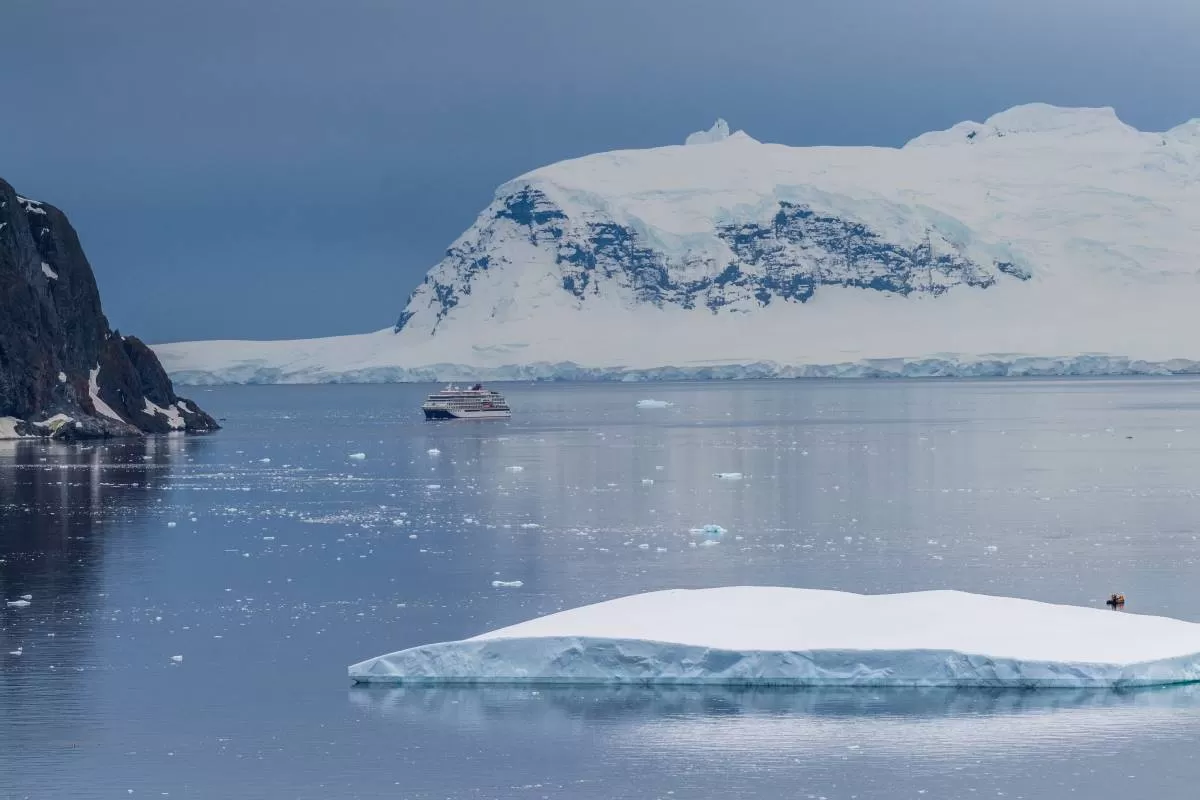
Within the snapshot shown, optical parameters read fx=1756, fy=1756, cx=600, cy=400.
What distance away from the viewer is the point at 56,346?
58312mm

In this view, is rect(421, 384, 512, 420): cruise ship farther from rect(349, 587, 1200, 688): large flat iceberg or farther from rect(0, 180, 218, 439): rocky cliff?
rect(349, 587, 1200, 688): large flat iceberg

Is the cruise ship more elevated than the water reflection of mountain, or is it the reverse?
the cruise ship

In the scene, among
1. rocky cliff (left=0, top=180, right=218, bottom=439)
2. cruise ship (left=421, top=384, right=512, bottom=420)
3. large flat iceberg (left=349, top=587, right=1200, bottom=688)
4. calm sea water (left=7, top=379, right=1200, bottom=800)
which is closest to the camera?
calm sea water (left=7, top=379, right=1200, bottom=800)

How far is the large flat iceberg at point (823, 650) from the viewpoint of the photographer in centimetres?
1546

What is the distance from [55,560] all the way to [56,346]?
35.0 m

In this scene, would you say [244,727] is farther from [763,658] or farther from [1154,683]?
[1154,683]

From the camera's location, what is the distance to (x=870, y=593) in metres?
20.9

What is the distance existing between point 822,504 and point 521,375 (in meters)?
148

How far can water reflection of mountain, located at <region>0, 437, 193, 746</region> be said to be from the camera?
51.6ft

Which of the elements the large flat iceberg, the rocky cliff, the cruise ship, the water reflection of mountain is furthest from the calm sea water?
the cruise ship

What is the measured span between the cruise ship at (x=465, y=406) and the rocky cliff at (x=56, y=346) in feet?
71.8

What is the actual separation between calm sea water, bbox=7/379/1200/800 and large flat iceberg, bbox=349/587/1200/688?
0.21 m

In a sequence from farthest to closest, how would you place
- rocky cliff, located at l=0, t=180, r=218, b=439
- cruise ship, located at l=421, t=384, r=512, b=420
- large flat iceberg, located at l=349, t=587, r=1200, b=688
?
1. cruise ship, located at l=421, t=384, r=512, b=420
2. rocky cliff, located at l=0, t=180, r=218, b=439
3. large flat iceberg, located at l=349, t=587, r=1200, b=688

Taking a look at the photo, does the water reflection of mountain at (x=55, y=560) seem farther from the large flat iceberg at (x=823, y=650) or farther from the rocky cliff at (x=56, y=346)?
the rocky cliff at (x=56, y=346)
